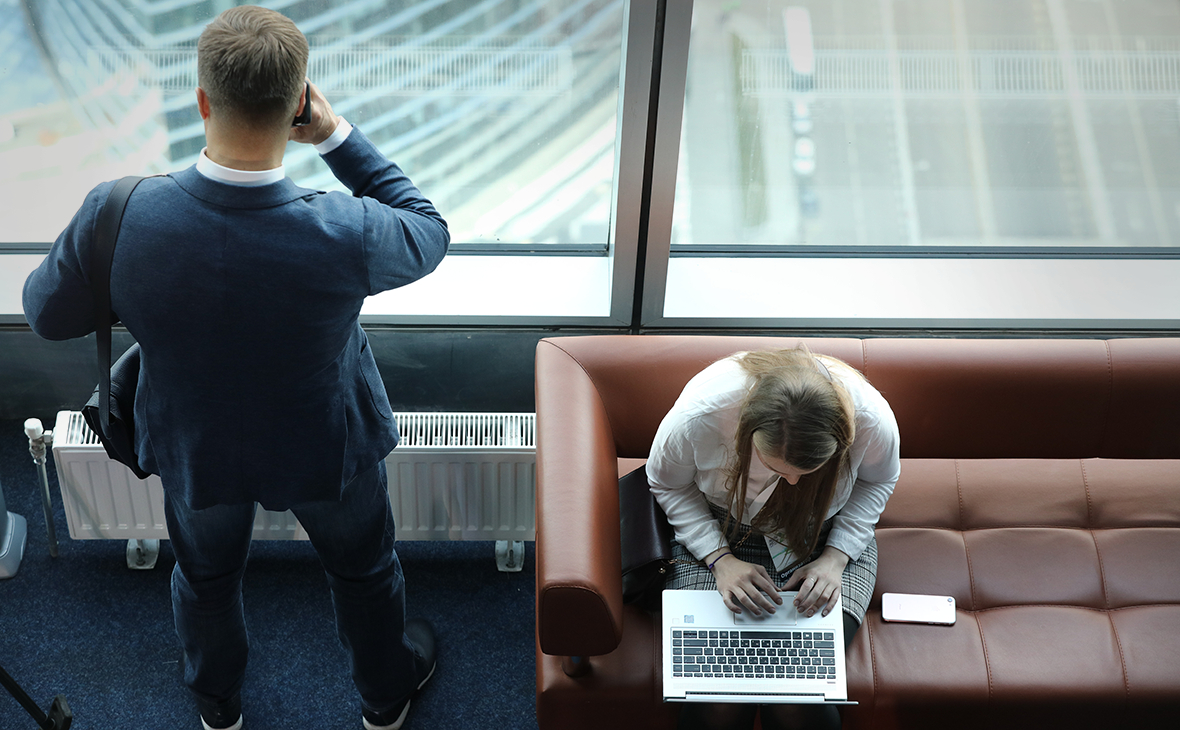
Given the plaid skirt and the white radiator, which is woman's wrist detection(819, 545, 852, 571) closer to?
the plaid skirt

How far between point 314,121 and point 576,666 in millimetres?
1129

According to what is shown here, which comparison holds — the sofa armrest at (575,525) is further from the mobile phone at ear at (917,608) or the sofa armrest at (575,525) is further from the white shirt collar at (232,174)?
the white shirt collar at (232,174)

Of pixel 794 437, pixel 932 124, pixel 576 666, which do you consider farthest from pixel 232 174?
pixel 932 124

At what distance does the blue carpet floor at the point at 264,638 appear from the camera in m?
2.30

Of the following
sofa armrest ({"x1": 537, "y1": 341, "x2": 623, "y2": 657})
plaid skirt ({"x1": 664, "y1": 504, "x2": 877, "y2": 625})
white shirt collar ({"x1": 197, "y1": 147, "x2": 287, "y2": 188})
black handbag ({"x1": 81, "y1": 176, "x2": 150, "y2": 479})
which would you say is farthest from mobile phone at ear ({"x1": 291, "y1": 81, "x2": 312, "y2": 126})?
plaid skirt ({"x1": 664, "y1": 504, "x2": 877, "y2": 625})

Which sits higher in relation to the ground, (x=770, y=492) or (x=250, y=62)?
(x=250, y=62)

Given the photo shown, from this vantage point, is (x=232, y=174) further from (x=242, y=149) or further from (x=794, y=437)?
(x=794, y=437)

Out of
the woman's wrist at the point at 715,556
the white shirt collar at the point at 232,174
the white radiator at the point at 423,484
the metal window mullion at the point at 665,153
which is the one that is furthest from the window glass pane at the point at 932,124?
the white shirt collar at the point at 232,174

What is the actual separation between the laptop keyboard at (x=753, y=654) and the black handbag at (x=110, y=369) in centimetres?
108

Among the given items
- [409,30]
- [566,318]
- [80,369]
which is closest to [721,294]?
[566,318]

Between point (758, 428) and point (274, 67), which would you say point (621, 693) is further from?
point (274, 67)

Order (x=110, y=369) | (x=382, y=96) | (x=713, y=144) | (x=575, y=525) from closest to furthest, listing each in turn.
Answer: (x=110, y=369) < (x=575, y=525) < (x=382, y=96) < (x=713, y=144)

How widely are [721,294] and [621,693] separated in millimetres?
1236

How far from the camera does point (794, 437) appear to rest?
172cm
